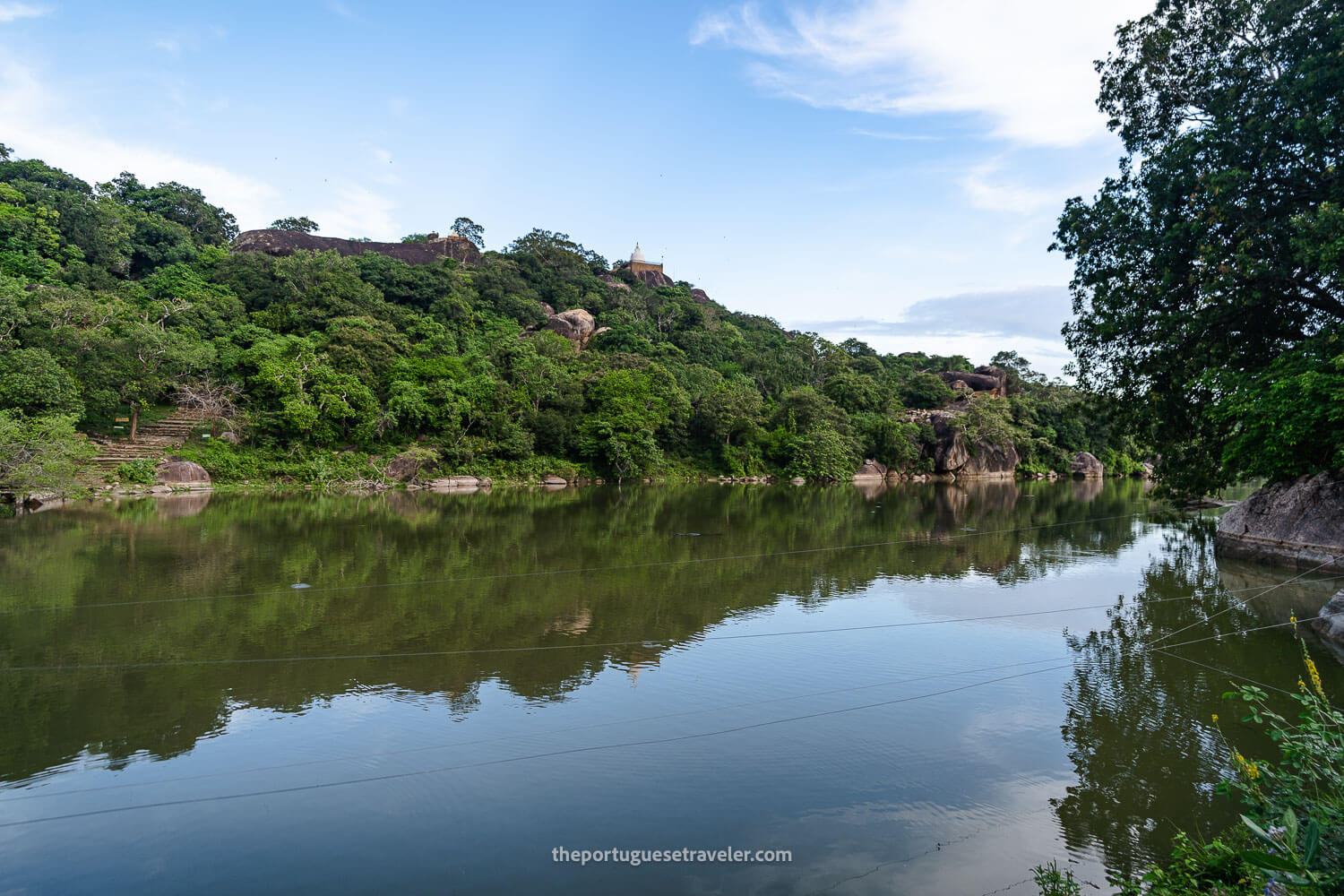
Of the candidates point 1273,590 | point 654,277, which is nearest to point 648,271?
point 654,277

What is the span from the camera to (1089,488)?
3984 centimetres

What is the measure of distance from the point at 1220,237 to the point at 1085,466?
46759 mm

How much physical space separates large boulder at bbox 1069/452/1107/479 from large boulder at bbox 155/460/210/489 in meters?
54.4

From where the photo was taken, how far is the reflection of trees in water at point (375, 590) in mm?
6258

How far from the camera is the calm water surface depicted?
12.9 feet

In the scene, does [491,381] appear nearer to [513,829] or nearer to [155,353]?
[155,353]

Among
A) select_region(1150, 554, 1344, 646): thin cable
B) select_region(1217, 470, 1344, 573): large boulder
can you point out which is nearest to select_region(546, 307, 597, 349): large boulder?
select_region(1217, 470, 1344, 573): large boulder

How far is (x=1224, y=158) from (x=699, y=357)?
139 feet

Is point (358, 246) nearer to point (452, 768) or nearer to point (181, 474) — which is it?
point (181, 474)

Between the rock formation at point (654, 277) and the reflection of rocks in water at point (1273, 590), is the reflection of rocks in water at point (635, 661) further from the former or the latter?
the rock formation at point (654, 277)

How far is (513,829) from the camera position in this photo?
162 inches

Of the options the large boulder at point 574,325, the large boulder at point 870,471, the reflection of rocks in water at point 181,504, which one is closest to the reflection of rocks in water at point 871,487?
the large boulder at point 870,471

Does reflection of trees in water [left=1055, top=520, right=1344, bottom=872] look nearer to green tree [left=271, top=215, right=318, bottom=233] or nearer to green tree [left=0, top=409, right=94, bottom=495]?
green tree [left=0, top=409, right=94, bottom=495]

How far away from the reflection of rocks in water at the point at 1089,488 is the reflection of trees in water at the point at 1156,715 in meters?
22.6
